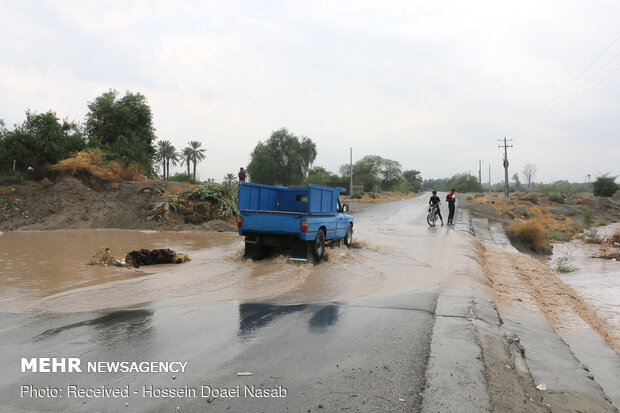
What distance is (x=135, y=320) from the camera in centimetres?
577

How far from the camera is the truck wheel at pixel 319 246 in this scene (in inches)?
427

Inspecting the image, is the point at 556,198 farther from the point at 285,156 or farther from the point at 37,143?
the point at 37,143

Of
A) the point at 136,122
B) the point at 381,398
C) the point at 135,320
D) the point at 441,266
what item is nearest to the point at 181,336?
the point at 135,320

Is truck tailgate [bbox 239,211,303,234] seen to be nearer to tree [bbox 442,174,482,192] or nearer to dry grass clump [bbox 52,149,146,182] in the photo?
dry grass clump [bbox 52,149,146,182]

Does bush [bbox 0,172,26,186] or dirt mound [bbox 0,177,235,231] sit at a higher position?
bush [bbox 0,172,26,186]

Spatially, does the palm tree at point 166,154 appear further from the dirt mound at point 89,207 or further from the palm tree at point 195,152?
the dirt mound at point 89,207

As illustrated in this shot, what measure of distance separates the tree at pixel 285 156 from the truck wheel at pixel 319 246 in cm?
5249

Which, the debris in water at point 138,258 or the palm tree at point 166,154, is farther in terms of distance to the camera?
the palm tree at point 166,154

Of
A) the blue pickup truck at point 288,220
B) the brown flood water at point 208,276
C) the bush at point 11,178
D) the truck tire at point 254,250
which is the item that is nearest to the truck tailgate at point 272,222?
the blue pickup truck at point 288,220

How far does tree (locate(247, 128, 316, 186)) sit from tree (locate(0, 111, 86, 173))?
35.2m

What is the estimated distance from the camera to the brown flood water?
291 inches

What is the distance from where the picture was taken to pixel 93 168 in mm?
27688

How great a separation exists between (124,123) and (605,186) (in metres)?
66.2

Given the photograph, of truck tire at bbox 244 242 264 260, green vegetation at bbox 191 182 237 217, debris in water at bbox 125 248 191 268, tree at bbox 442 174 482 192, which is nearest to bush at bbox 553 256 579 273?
truck tire at bbox 244 242 264 260
